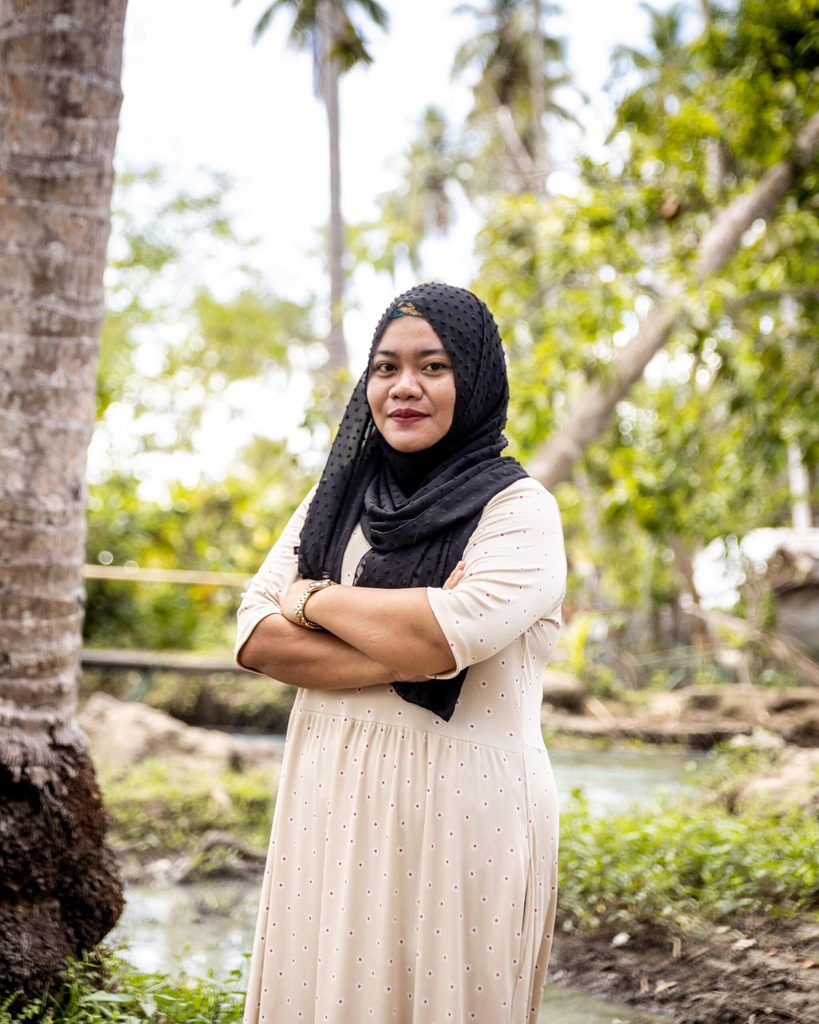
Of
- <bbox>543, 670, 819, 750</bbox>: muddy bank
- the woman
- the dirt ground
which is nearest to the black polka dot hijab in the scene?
the woman

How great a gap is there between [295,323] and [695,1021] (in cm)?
Result: 2452

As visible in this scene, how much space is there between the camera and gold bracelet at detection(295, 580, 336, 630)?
2004mm

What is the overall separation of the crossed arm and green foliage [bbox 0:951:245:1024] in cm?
100

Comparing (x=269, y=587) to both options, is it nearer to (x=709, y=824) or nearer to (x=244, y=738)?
(x=709, y=824)

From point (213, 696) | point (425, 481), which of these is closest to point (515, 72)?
point (213, 696)

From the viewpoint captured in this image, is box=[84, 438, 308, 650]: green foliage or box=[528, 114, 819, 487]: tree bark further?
box=[84, 438, 308, 650]: green foliage

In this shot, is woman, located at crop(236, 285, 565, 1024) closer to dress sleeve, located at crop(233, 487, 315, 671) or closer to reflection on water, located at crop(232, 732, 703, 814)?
dress sleeve, located at crop(233, 487, 315, 671)

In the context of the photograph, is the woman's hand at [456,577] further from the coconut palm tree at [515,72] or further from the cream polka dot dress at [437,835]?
the coconut palm tree at [515,72]

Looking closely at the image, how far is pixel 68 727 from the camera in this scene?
2.75m

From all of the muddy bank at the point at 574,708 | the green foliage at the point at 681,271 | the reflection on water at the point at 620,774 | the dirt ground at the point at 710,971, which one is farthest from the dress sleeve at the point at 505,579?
the muddy bank at the point at 574,708

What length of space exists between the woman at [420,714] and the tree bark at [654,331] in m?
3.54

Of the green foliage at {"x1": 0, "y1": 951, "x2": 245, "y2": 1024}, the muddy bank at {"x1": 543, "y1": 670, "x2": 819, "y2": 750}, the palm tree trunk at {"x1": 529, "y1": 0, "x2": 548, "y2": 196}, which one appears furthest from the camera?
the palm tree trunk at {"x1": 529, "y1": 0, "x2": 548, "y2": 196}

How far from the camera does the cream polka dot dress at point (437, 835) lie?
1841 millimetres

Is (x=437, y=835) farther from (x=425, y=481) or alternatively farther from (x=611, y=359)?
(x=611, y=359)
